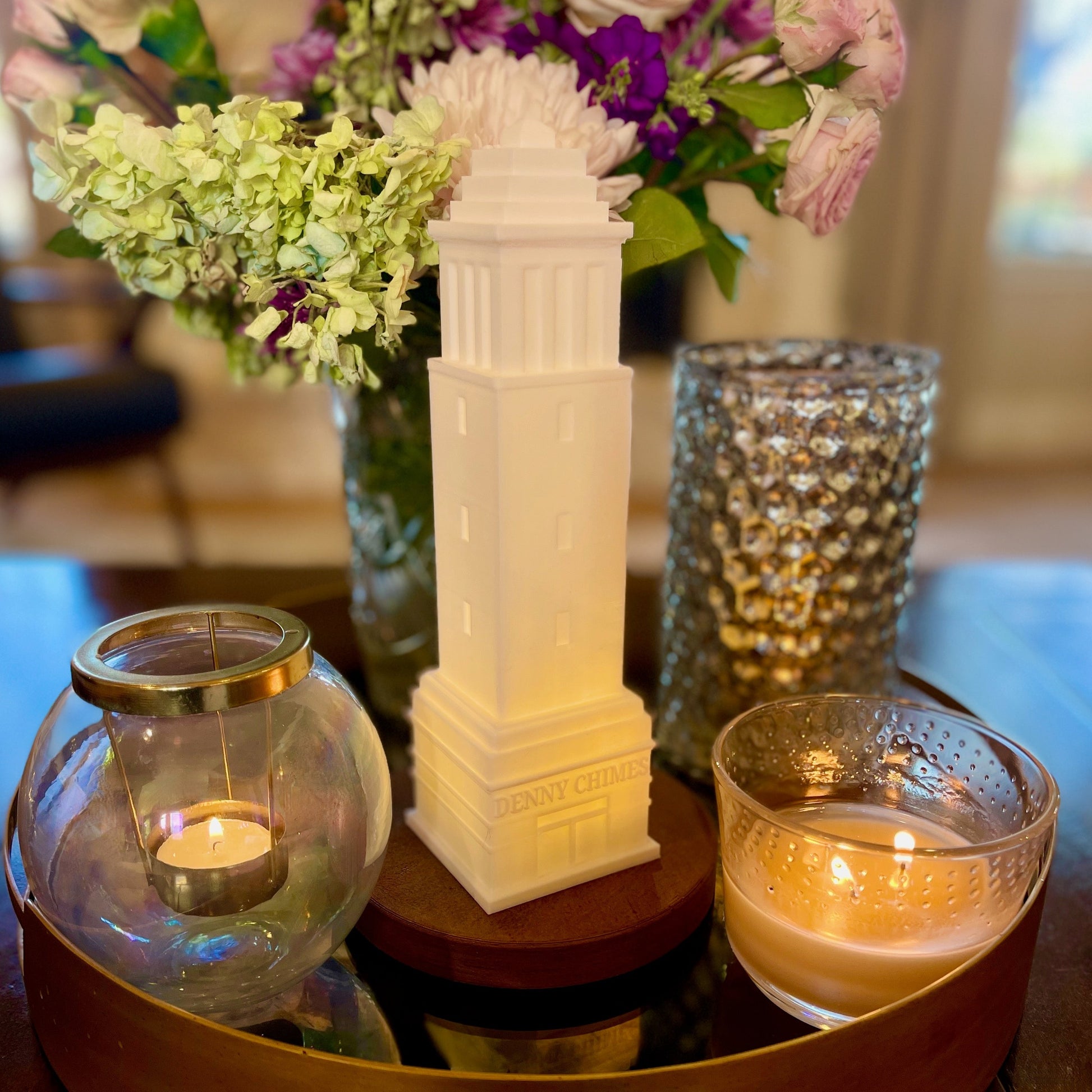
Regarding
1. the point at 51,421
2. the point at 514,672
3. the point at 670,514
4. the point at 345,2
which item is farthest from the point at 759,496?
the point at 51,421

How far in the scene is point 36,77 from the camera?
56cm

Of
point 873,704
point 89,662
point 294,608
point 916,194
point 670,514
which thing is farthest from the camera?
point 916,194

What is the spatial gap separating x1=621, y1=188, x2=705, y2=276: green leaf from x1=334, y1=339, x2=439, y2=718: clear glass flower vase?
154 millimetres

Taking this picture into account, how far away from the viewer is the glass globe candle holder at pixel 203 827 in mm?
392

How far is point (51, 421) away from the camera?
5.94 feet

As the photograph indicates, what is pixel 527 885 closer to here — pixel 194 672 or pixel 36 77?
pixel 194 672

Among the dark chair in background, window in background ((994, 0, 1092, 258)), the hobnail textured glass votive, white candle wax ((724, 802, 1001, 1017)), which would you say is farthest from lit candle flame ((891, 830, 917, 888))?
window in background ((994, 0, 1092, 258))

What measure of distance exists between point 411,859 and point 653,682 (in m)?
0.28

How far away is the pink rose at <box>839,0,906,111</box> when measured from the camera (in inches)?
17.8

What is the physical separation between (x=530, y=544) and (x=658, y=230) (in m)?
0.16

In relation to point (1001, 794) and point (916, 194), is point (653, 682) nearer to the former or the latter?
point (1001, 794)

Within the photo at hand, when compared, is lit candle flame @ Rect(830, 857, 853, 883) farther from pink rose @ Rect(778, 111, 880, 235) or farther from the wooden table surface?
pink rose @ Rect(778, 111, 880, 235)

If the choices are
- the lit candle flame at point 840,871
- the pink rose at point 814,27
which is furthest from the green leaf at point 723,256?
the lit candle flame at point 840,871

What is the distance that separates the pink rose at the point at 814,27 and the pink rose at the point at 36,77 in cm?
37
